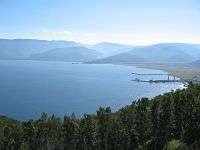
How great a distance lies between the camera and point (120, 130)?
58750 millimetres

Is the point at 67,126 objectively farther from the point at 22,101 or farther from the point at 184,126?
the point at 22,101

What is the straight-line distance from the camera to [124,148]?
188 feet

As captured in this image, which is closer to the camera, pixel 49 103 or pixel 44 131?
pixel 44 131

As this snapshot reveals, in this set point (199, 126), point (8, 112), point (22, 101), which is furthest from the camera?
point (22, 101)

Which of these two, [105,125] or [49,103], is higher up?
[105,125]

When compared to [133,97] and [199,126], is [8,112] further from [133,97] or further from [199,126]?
[199,126]

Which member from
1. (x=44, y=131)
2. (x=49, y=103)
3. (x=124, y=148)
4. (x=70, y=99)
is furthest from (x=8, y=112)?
(x=124, y=148)

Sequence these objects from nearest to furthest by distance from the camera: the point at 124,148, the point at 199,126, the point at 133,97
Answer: the point at 199,126
the point at 124,148
the point at 133,97

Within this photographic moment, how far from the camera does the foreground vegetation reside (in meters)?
55.5

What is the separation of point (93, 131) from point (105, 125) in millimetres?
2503

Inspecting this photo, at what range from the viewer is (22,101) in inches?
6102

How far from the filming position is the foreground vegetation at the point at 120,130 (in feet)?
182

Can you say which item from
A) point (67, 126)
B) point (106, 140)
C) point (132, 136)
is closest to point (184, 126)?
point (132, 136)

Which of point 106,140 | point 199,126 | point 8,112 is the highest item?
point 199,126
